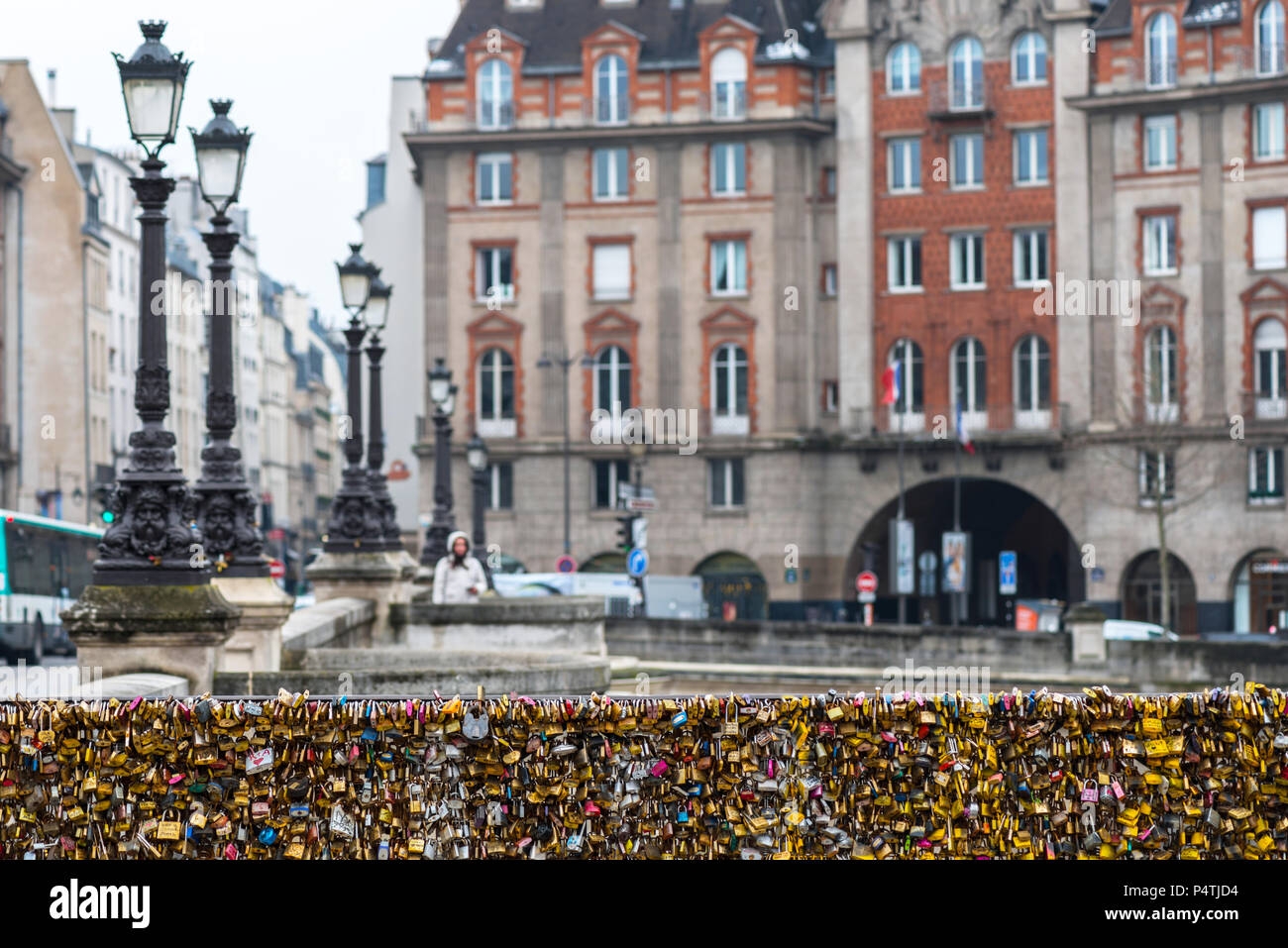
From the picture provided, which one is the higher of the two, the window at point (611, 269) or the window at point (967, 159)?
the window at point (967, 159)

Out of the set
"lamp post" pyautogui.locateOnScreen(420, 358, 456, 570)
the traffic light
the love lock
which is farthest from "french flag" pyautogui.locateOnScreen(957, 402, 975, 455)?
the love lock

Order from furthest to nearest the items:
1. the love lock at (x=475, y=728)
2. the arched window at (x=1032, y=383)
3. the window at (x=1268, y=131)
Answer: the arched window at (x=1032, y=383), the window at (x=1268, y=131), the love lock at (x=475, y=728)

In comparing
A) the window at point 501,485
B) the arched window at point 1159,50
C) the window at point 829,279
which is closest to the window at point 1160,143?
the arched window at point 1159,50

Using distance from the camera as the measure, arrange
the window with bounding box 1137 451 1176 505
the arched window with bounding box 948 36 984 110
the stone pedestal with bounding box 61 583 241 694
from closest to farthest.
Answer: the stone pedestal with bounding box 61 583 241 694, the window with bounding box 1137 451 1176 505, the arched window with bounding box 948 36 984 110

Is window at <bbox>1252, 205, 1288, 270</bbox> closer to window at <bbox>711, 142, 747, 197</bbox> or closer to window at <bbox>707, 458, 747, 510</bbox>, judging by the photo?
window at <bbox>711, 142, 747, 197</bbox>

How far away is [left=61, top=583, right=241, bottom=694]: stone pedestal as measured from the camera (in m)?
13.5

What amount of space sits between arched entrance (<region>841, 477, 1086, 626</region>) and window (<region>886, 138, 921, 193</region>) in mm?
8816

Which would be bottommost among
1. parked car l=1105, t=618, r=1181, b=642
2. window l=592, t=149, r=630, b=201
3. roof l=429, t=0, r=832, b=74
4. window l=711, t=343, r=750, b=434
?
parked car l=1105, t=618, r=1181, b=642

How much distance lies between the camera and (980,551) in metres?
72.9

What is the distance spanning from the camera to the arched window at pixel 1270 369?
63.7 meters

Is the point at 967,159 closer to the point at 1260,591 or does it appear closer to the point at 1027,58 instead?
the point at 1027,58

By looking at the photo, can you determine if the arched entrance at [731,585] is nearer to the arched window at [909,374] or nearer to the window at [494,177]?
the arched window at [909,374]

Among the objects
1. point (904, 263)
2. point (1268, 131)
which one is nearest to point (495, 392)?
point (904, 263)

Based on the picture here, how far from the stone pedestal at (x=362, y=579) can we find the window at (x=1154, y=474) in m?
40.0
